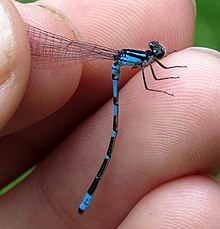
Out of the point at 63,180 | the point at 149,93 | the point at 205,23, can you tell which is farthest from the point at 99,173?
the point at 205,23

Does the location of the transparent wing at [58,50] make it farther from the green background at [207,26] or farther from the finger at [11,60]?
the green background at [207,26]

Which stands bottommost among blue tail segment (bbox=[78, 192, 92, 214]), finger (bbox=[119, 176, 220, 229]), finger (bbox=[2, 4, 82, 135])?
blue tail segment (bbox=[78, 192, 92, 214])

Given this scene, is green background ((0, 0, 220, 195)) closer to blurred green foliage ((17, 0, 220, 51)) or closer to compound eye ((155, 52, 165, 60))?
blurred green foliage ((17, 0, 220, 51))

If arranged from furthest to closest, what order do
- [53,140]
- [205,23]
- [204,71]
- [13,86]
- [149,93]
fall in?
[205,23], [53,140], [149,93], [204,71], [13,86]

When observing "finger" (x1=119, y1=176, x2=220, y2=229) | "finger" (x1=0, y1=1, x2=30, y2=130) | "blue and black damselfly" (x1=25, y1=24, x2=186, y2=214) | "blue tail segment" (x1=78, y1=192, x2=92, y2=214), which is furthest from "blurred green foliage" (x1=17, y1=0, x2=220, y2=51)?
"finger" (x1=0, y1=1, x2=30, y2=130)

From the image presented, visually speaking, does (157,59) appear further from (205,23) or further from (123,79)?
(205,23)

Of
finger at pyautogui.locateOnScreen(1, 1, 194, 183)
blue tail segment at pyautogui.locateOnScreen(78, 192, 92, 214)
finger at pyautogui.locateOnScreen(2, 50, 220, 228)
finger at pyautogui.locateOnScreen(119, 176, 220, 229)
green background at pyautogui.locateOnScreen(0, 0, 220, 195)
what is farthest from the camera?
green background at pyautogui.locateOnScreen(0, 0, 220, 195)

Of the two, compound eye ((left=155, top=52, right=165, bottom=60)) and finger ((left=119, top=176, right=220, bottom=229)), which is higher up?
compound eye ((left=155, top=52, right=165, bottom=60))
